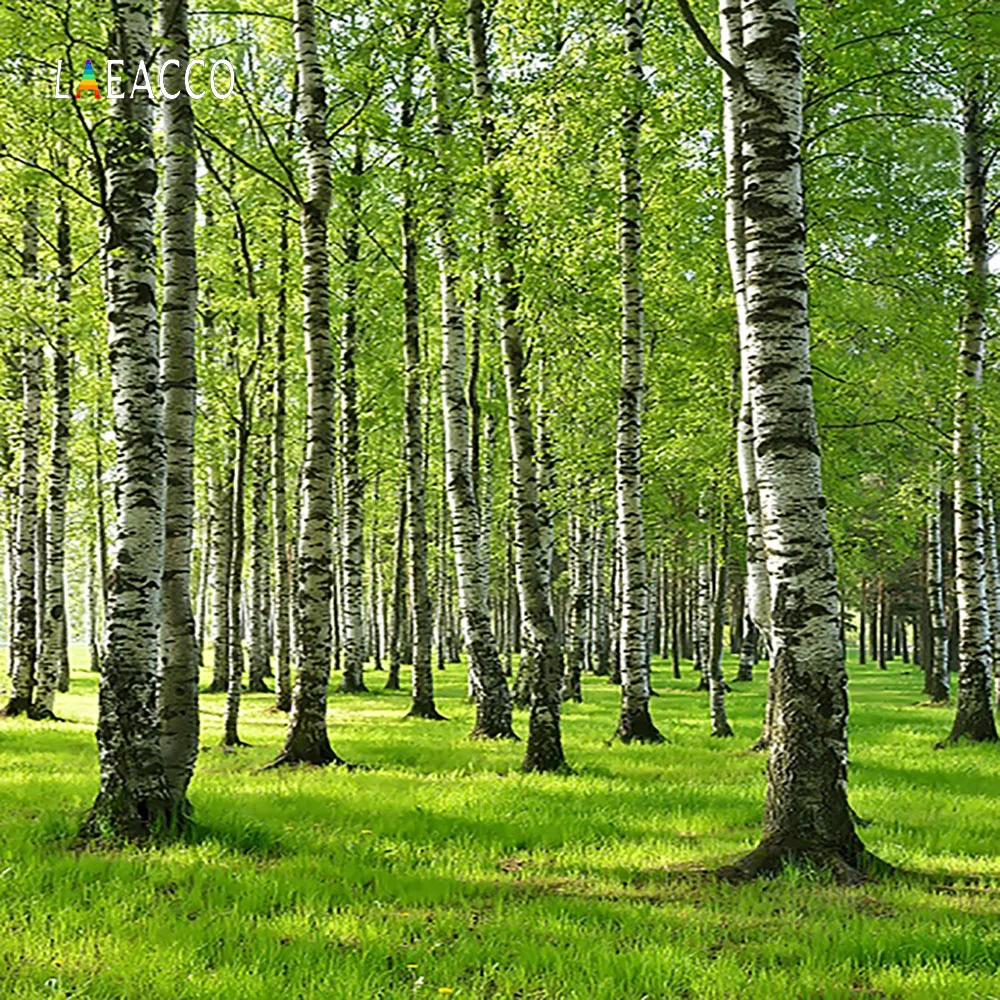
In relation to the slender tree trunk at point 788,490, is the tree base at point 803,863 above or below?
below

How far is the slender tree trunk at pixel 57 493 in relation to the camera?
688 inches

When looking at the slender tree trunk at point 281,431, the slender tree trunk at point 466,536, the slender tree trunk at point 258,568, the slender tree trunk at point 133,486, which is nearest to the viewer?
the slender tree trunk at point 133,486

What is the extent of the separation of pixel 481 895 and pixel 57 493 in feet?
47.9

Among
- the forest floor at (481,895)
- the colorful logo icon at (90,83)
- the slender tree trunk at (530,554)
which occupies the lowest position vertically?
the forest floor at (481,895)

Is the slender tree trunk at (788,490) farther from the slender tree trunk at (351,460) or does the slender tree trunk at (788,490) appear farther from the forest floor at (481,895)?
the slender tree trunk at (351,460)

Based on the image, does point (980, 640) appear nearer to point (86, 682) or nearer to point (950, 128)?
point (950, 128)

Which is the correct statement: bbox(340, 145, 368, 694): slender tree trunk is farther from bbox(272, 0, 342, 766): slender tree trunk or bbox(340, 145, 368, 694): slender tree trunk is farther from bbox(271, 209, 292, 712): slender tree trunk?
bbox(272, 0, 342, 766): slender tree trunk

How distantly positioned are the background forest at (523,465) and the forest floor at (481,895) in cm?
4

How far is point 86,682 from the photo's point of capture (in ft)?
106

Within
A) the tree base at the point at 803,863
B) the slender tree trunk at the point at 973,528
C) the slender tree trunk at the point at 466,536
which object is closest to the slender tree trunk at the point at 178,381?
the tree base at the point at 803,863

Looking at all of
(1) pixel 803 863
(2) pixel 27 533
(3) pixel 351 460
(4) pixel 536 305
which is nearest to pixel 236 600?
(2) pixel 27 533

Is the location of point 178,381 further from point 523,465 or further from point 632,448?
point 632,448

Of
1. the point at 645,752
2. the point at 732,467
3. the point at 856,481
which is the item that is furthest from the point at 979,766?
the point at 856,481

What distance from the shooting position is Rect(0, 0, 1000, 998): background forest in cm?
566
